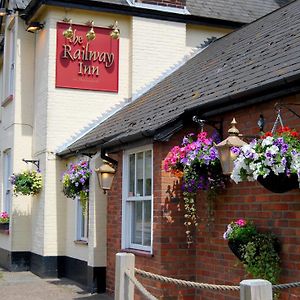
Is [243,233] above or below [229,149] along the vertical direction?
below

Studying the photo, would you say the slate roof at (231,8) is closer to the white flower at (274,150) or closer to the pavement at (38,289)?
the pavement at (38,289)

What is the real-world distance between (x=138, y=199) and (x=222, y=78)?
2275mm

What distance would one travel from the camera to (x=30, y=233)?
14.0 metres

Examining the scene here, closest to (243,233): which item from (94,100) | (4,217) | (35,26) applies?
(94,100)

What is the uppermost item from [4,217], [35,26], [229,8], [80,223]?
[229,8]

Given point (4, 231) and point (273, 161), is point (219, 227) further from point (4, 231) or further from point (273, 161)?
point (4, 231)

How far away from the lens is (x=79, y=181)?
11.3m

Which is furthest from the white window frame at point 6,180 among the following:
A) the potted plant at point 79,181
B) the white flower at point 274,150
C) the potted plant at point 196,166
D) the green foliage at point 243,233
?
the white flower at point 274,150

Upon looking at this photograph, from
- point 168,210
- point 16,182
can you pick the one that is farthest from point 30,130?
point 168,210

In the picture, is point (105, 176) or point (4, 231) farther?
point (4, 231)

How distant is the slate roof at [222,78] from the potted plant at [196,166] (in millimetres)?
555

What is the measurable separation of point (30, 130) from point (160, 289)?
24.1 ft

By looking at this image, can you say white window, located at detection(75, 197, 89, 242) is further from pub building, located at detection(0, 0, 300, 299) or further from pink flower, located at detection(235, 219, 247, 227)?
pink flower, located at detection(235, 219, 247, 227)

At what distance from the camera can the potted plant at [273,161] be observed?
5770 mm
